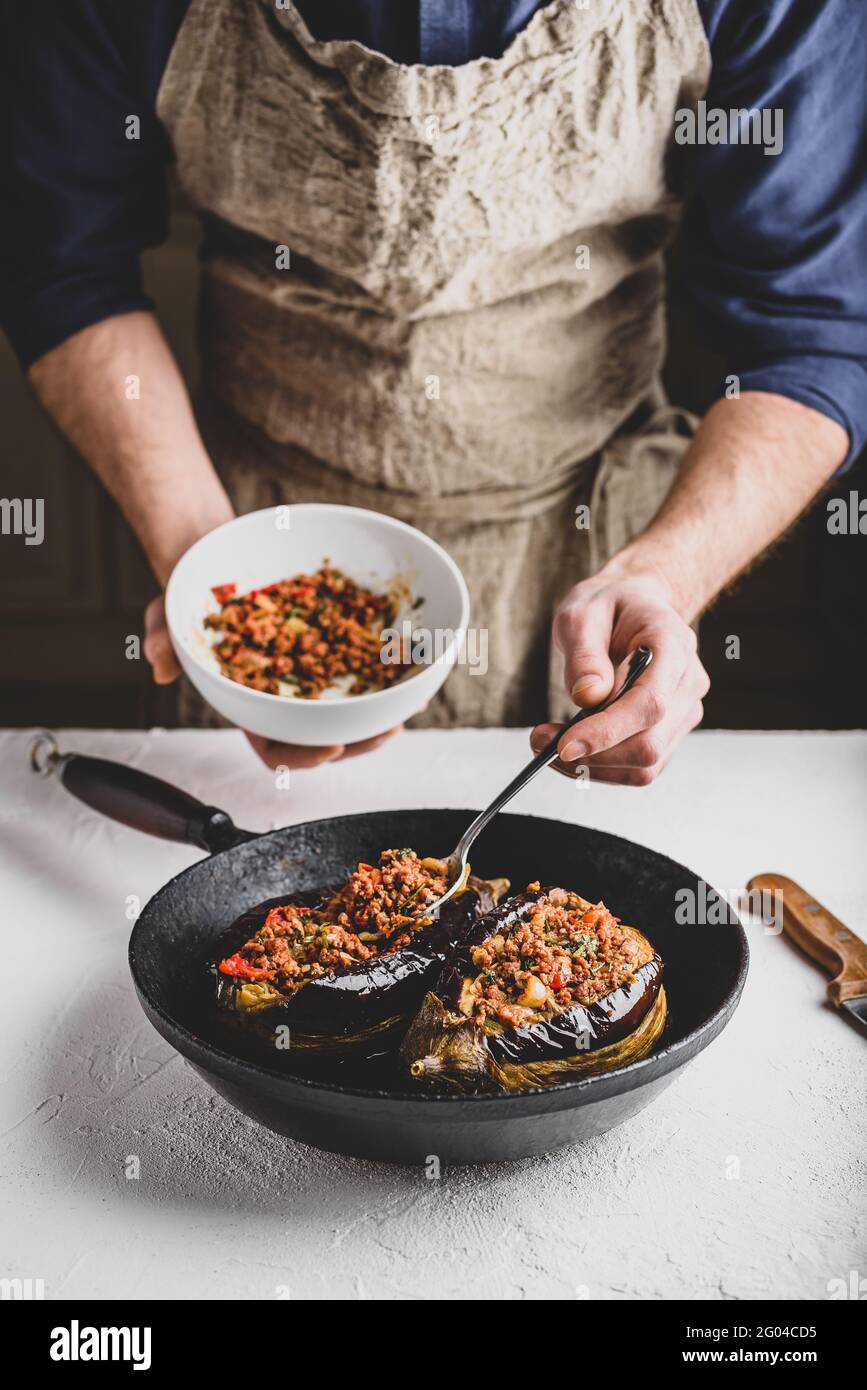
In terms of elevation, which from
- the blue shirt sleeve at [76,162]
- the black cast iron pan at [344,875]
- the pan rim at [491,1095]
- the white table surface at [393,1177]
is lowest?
the white table surface at [393,1177]

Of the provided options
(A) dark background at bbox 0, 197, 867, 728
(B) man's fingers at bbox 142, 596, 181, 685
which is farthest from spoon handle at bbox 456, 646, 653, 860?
(A) dark background at bbox 0, 197, 867, 728

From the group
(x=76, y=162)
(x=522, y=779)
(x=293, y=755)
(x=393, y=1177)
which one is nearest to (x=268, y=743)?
(x=293, y=755)

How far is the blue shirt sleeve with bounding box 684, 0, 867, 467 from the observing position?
56.4 inches

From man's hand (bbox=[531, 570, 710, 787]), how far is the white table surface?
0.20 metres

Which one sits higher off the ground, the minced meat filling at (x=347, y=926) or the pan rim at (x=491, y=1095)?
the pan rim at (x=491, y=1095)

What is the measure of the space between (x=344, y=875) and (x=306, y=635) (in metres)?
0.34

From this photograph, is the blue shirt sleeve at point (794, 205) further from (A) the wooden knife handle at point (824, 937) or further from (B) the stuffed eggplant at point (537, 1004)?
(B) the stuffed eggplant at point (537, 1004)

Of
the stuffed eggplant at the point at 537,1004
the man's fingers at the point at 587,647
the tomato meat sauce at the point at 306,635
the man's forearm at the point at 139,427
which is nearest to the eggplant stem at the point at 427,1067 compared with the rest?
the stuffed eggplant at the point at 537,1004

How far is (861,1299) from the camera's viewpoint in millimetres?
810

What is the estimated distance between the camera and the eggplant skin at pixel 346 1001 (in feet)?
2.98

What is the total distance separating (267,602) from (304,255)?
45 centimetres

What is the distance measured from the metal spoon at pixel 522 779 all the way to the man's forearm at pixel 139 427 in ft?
1.97
